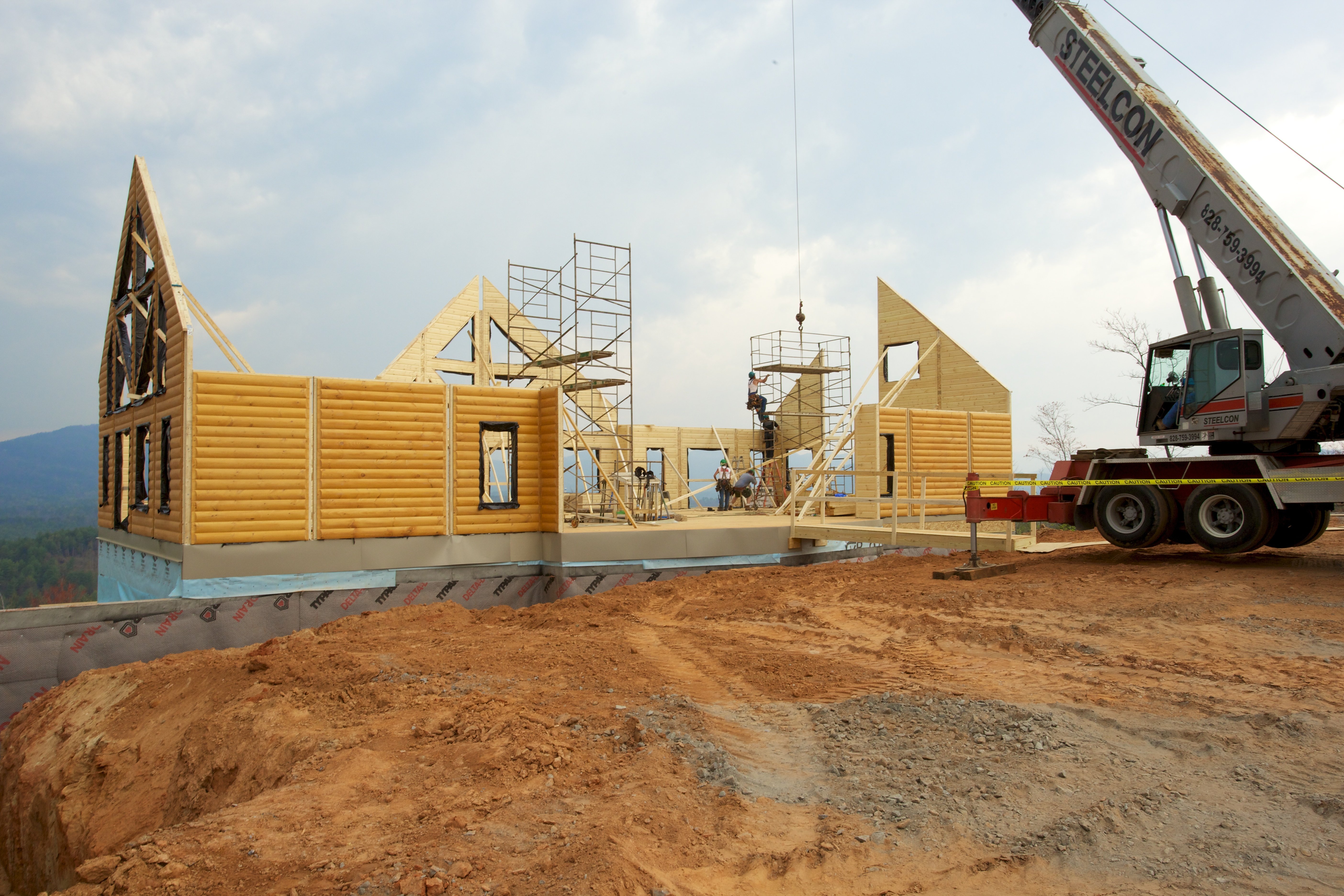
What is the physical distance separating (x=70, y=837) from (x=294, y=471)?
5.38m

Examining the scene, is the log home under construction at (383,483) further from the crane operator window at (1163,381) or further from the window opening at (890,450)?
the crane operator window at (1163,381)

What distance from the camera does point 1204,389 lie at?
36.0 ft

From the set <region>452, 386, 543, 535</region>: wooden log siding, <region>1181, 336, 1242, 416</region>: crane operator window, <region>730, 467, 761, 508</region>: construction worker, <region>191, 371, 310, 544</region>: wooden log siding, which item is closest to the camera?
<region>1181, 336, 1242, 416</region>: crane operator window

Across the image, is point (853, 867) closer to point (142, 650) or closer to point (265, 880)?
point (265, 880)

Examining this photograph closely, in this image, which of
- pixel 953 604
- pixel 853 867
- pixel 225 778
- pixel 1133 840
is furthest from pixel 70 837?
pixel 953 604

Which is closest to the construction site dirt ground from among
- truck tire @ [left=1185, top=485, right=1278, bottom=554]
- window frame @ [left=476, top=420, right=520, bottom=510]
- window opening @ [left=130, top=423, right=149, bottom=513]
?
truck tire @ [left=1185, top=485, right=1278, bottom=554]

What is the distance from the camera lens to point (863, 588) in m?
11.0

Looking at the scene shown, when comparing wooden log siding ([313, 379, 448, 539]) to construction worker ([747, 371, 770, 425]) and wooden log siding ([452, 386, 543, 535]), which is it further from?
construction worker ([747, 371, 770, 425])

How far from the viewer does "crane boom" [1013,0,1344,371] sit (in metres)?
10.4

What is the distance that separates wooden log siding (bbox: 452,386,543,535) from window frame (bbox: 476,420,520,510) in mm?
20

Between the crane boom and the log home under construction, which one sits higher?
the crane boom

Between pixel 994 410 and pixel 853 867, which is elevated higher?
pixel 994 410

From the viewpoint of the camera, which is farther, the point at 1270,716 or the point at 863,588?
the point at 863,588

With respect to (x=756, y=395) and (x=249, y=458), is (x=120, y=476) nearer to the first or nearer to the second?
(x=249, y=458)
